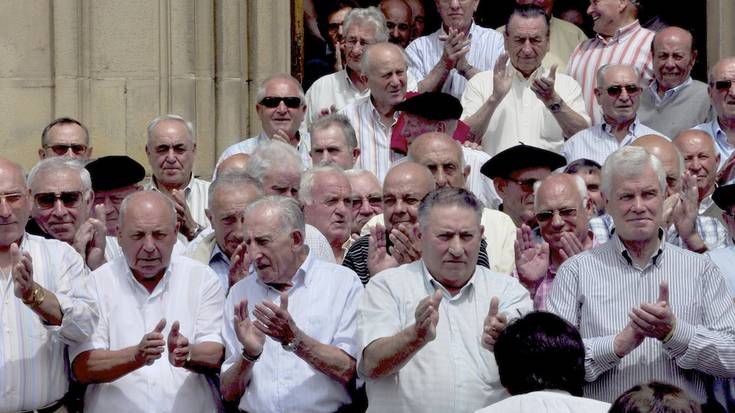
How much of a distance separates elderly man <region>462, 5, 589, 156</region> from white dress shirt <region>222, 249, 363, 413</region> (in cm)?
306

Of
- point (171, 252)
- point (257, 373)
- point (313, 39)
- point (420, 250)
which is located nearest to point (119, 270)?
point (171, 252)

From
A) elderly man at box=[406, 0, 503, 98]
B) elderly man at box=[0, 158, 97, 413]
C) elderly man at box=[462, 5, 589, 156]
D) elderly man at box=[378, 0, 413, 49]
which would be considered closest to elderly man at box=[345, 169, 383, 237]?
elderly man at box=[462, 5, 589, 156]

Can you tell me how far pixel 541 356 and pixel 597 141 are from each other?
4586mm

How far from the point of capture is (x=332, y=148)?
37.5 ft

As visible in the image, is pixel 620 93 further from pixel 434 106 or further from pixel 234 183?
pixel 234 183

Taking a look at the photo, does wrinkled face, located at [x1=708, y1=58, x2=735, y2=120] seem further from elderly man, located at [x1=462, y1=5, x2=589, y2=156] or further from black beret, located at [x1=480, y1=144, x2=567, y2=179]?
black beret, located at [x1=480, y1=144, x2=567, y2=179]

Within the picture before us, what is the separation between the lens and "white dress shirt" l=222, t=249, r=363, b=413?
8.95 metres

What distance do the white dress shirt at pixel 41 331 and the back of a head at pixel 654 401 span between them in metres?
3.60

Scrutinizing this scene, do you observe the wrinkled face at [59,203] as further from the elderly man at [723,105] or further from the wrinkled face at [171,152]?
the elderly man at [723,105]

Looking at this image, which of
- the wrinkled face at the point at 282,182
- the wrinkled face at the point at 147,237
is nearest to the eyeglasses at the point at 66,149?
the wrinkled face at the point at 282,182

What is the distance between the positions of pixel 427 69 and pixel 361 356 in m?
4.67

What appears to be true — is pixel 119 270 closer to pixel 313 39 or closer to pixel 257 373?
pixel 257 373

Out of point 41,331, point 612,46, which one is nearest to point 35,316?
point 41,331

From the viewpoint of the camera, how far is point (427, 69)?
1305 cm
